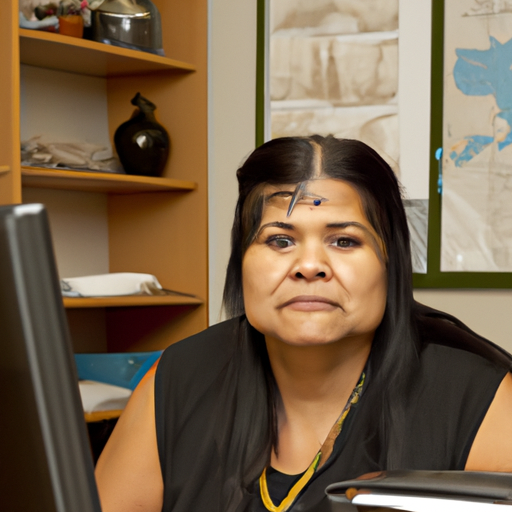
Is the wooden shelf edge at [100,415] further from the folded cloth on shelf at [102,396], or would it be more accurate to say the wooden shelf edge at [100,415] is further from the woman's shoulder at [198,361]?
the woman's shoulder at [198,361]

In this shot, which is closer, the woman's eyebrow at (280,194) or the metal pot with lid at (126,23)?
the woman's eyebrow at (280,194)

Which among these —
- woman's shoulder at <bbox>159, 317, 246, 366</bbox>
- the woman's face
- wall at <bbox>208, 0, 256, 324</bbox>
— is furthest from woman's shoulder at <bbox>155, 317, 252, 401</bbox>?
wall at <bbox>208, 0, 256, 324</bbox>

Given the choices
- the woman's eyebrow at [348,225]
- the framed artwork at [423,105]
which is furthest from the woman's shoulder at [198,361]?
the framed artwork at [423,105]

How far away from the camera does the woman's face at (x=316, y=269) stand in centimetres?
105

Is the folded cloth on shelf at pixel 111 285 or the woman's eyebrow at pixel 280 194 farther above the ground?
the woman's eyebrow at pixel 280 194

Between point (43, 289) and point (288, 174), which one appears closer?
point (43, 289)

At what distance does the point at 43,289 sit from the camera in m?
0.29

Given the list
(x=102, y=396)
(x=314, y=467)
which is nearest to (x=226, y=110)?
(x=102, y=396)

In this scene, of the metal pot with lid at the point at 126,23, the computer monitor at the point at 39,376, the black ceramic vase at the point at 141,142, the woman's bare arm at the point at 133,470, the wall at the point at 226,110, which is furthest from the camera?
the wall at the point at 226,110

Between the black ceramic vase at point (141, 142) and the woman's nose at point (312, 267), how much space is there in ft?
5.42

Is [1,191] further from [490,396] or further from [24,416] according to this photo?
[24,416]

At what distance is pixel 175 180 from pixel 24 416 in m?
2.35

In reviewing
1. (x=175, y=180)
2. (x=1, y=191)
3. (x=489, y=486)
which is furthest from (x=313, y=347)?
(x=175, y=180)

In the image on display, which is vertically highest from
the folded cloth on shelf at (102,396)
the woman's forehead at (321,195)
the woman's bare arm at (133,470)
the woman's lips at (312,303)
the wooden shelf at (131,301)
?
the woman's forehead at (321,195)
